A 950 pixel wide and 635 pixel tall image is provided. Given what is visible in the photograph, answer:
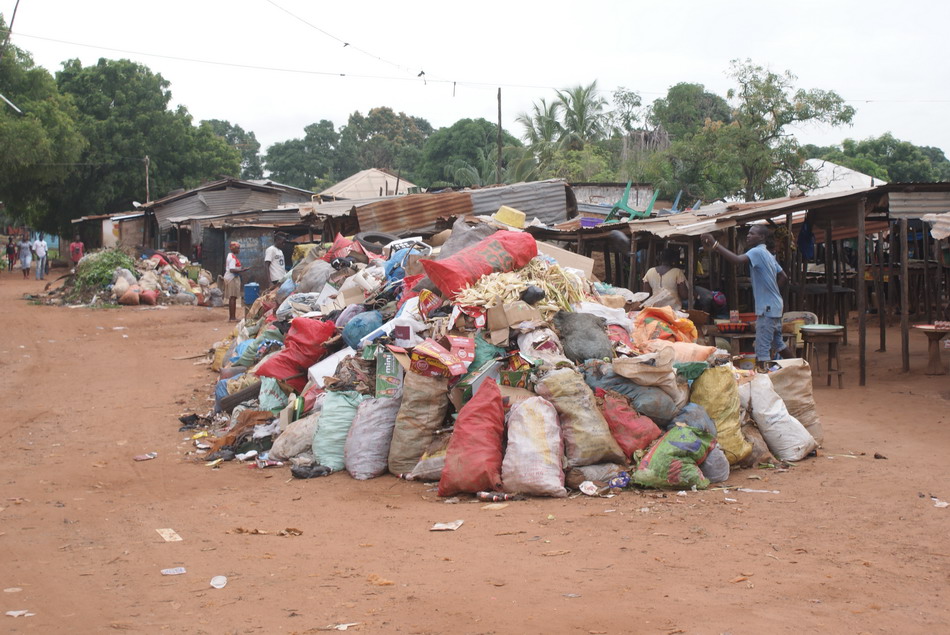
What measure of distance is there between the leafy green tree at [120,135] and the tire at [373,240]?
22827 mm

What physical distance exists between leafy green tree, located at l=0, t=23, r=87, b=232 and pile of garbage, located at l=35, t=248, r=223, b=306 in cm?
517

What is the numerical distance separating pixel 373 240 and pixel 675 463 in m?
8.16

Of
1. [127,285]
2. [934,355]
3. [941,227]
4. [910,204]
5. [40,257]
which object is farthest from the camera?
[40,257]

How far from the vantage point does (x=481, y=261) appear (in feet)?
23.2

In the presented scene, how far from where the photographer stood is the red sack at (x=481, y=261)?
679 centimetres

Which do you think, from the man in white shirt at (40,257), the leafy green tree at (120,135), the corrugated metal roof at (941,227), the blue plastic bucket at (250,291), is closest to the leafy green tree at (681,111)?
the leafy green tree at (120,135)

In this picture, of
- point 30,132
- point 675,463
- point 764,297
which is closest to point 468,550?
point 675,463

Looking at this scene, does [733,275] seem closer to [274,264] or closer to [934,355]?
[934,355]

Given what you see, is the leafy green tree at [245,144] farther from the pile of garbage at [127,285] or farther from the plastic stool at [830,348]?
the plastic stool at [830,348]

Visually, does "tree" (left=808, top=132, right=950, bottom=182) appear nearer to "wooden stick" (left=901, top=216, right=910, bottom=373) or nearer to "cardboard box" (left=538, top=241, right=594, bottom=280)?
"wooden stick" (left=901, top=216, right=910, bottom=373)

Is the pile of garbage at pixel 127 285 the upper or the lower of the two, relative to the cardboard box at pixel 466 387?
upper

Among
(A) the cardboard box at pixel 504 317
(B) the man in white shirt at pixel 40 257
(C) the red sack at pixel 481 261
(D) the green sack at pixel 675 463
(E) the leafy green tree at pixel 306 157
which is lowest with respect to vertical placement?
(D) the green sack at pixel 675 463

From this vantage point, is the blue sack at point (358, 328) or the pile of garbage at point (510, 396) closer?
the pile of garbage at point (510, 396)

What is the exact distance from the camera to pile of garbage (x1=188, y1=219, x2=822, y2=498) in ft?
17.7
